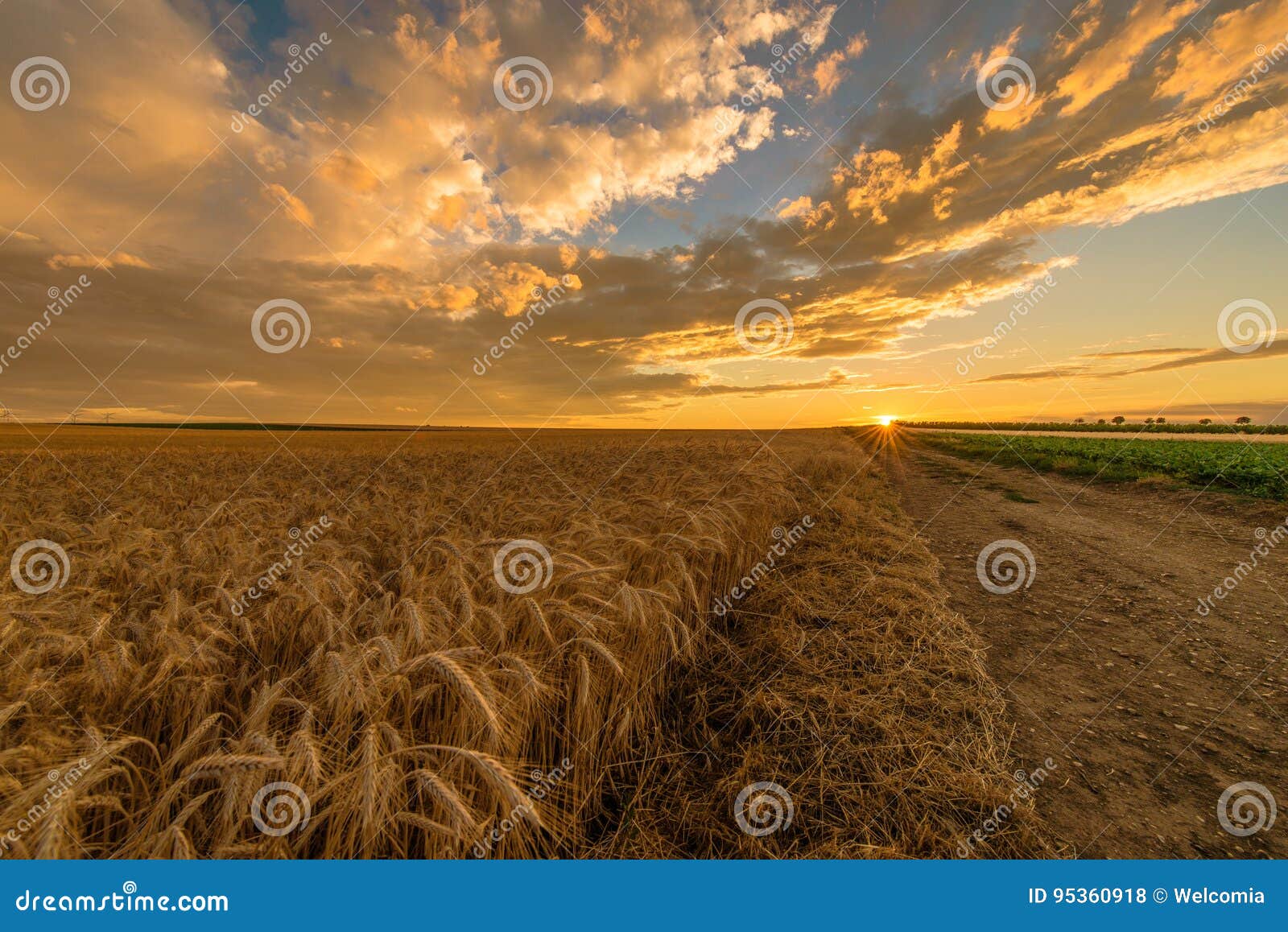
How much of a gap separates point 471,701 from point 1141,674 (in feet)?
19.1

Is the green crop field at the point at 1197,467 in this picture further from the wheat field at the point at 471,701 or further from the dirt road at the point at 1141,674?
the wheat field at the point at 471,701

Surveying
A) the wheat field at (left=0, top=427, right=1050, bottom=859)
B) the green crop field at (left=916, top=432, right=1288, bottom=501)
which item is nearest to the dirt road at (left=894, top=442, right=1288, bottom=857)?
the wheat field at (left=0, top=427, right=1050, bottom=859)

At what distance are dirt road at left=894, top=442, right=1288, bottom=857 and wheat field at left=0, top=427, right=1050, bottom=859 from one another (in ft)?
1.56

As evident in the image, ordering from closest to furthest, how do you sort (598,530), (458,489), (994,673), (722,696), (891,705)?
(891,705) < (722,696) < (994,673) < (598,530) < (458,489)

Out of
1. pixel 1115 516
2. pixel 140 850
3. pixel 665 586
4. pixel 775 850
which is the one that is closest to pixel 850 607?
pixel 665 586

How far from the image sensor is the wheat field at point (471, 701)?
2141 millimetres

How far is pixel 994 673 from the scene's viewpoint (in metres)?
4.62

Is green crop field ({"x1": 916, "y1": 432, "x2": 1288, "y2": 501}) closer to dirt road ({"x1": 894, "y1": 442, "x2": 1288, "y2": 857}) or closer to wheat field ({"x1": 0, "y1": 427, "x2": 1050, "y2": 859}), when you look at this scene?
dirt road ({"x1": 894, "y1": 442, "x2": 1288, "y2": 857})

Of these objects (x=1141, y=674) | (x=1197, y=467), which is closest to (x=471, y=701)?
(x=1141, y=674)

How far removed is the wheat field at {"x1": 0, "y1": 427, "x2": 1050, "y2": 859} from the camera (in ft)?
7.02

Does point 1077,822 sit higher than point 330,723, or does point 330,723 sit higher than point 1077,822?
point 1077,822

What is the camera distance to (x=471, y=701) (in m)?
2.55

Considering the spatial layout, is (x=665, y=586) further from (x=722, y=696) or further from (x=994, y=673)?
(x=994, y=673)

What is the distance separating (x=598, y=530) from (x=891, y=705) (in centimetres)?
308
